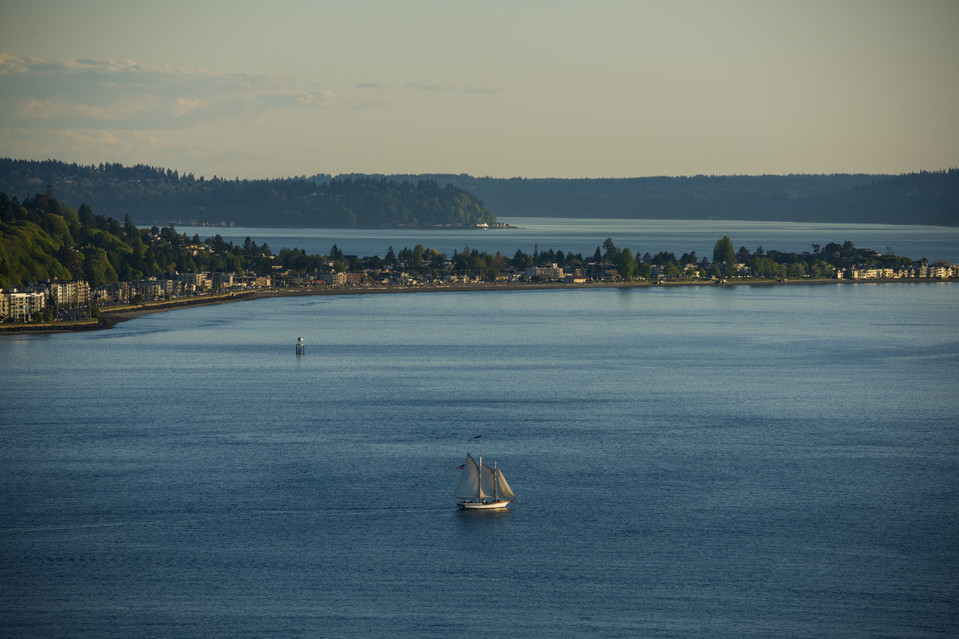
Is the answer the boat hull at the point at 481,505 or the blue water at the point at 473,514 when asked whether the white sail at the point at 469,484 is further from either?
the blue water at the point at 473,514

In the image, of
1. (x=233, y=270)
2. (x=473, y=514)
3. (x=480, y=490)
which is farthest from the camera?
(x=233, y=270)

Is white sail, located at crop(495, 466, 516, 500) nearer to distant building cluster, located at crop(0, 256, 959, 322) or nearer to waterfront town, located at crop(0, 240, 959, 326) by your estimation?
distant building cluster, located at crop(0, 256, 959, 322)

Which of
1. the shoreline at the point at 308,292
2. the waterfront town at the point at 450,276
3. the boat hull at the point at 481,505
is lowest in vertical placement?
the boat hull at the point at 481,505

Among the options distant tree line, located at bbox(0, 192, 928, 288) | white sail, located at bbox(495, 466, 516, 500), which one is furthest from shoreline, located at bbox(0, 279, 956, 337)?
white sail, located at bbox(495, 466, 516, 500)

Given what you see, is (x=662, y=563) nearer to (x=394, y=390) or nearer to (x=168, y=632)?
(x=168, y=632)

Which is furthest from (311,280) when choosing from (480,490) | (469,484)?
(480,490)

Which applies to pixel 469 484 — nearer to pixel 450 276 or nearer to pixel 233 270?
pixel 233 270

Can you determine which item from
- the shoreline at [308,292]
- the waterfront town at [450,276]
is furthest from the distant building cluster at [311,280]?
the shoreline at [308,292]
